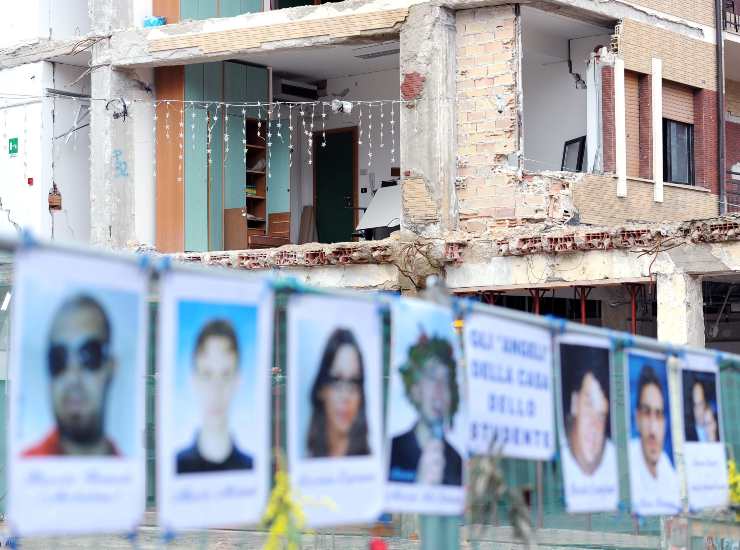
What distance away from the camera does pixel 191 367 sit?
4.91 meters

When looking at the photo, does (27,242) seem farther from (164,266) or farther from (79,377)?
(164,266)

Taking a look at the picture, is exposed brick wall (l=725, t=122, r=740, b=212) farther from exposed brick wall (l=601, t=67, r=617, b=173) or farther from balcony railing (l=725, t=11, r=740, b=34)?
exposed brick wall (l=601, t=67, r=617, b=173)

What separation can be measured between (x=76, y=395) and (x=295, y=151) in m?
25.5

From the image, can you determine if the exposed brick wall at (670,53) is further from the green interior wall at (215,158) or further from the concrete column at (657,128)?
the green interior wall at (215,158)

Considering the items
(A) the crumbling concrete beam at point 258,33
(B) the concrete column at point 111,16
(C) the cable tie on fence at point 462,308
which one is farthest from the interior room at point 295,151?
(C) the cable tie on fence at point 462,308

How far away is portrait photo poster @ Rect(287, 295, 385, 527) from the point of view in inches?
211

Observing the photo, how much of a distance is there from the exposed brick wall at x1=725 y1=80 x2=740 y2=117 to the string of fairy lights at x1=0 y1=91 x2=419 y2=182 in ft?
24.6

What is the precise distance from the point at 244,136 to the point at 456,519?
21548 mm

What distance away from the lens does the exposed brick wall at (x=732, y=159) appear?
28.6m

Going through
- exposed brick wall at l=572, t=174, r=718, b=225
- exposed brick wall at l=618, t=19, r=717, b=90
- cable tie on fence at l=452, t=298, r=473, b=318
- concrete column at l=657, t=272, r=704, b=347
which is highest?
exposed brick wall at l=618, t=19, r=717, b=90

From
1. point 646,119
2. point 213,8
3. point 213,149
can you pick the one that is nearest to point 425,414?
point 646,119

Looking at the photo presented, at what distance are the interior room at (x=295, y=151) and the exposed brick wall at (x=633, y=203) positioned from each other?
4.77 meters

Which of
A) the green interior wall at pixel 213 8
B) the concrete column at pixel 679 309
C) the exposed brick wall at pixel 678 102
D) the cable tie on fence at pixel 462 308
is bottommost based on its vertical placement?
the cable tie on fence at pixel 462 308

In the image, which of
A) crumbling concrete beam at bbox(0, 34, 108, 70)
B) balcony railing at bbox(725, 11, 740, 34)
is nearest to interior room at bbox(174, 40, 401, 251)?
crumbling concrete beam at bbox(0, 34, 108, 70)
